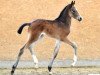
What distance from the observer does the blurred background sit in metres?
16.2

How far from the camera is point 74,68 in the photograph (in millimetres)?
13516

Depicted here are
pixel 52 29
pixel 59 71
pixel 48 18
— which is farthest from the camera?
pixel 48 18

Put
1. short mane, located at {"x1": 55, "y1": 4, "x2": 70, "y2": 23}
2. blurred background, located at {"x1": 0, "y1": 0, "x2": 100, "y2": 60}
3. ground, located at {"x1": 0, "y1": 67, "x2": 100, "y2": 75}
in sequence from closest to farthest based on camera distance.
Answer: ground, located at {"x1": 0, "y1": 67, "x2": 100, "y2": 75} → short mane, located at {"x1": 55, "y1": 4, "x2": 70, "y2": 23} → blurred background, located at {"x1": 0, "y1": 0, "x2": 100, "y2": 60}

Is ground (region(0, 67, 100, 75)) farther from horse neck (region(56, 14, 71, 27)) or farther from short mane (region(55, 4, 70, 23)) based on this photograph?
short mane (region(55, 4, 70, 23))

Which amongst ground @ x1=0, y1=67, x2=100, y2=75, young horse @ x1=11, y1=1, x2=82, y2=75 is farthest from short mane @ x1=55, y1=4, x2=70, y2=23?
ground @ x1=0, y1=67, x2=100, y2=75

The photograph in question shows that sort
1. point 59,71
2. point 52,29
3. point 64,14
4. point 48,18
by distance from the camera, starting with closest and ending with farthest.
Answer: point 52,29, point 64,14, point 59,71, point 48,18

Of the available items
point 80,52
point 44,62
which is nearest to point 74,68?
point 44,62

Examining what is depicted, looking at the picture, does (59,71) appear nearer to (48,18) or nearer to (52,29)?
(52,29)

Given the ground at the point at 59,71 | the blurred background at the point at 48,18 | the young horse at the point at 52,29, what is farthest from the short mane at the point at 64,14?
the blurred background at the point at 48,18

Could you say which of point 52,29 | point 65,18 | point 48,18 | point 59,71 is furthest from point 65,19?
point 48,18

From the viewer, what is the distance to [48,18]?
16.8 m

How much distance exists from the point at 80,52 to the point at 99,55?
30.8 inches

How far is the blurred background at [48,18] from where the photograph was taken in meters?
16.2

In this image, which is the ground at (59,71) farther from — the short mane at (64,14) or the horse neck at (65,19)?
the short mane at (64,14)
